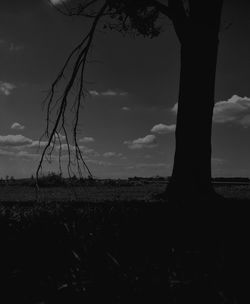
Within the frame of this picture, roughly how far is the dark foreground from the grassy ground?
0.4 inches

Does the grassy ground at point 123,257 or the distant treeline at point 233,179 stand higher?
the distant treeline at point 233,179

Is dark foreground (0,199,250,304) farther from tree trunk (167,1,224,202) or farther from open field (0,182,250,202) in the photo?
tree trunk (167,1,224,202)

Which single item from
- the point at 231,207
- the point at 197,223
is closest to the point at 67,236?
the point at 197,223

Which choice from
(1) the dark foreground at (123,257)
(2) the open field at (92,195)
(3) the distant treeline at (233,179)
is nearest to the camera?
(1) the dark foreground at (123,257)

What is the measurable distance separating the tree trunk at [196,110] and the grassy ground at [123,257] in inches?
210

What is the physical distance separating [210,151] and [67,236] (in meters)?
6.77

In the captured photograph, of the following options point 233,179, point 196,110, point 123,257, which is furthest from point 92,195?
point 233,179

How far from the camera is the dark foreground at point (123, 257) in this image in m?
4.55

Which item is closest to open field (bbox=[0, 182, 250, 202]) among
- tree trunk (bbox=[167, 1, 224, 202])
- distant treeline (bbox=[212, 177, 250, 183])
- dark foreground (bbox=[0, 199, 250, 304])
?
tree trunk (bbox=[167, 1, 224, 202])

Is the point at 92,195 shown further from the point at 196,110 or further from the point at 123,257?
the point at 123,257

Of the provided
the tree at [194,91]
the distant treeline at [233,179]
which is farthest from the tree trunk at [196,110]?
the distant treeline at [233,179]

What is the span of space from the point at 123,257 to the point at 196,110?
657cm

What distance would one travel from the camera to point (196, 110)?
10.7 meters

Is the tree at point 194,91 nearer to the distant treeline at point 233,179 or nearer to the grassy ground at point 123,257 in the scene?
the grassy ground at point 123,257
